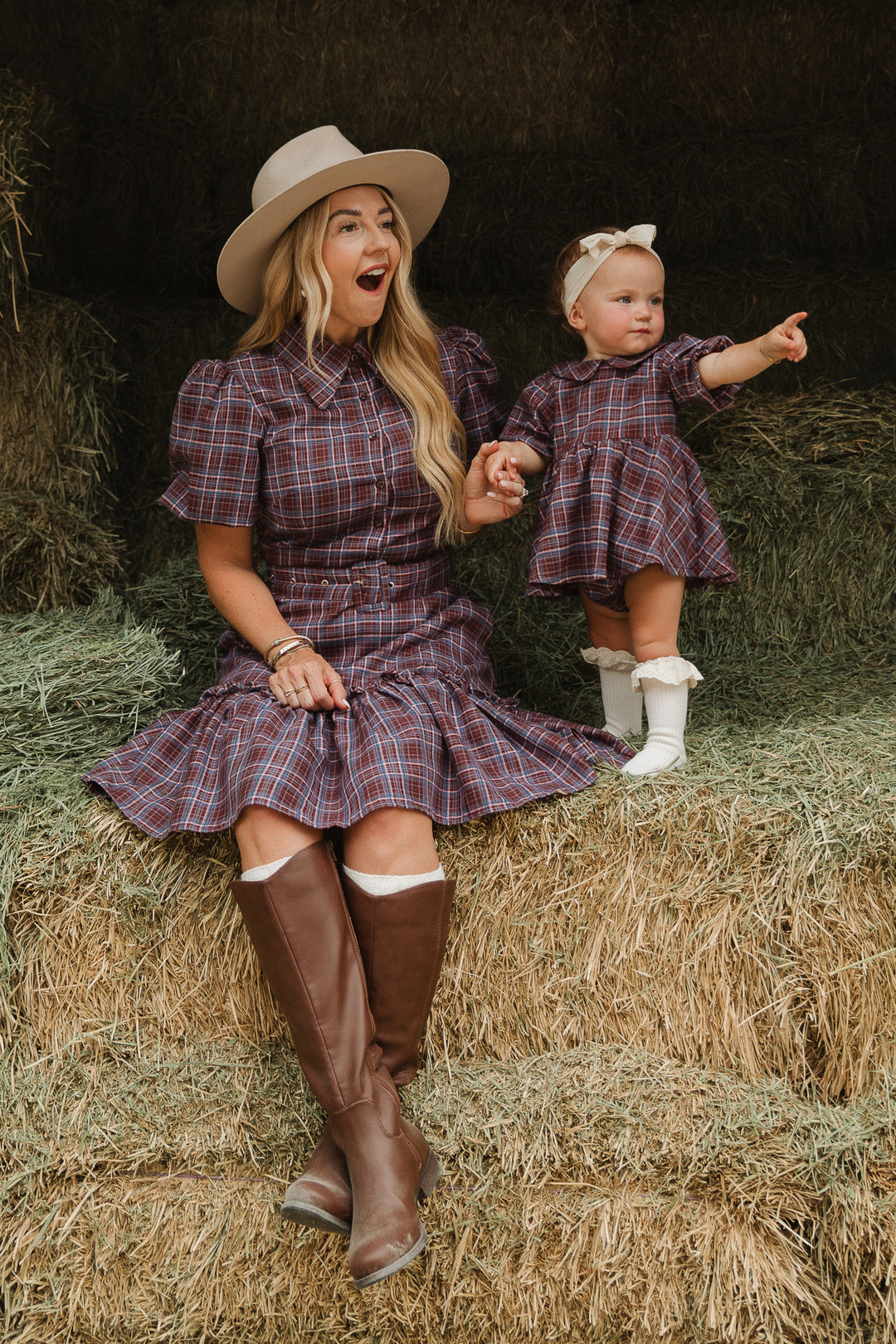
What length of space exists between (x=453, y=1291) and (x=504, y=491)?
1279mm

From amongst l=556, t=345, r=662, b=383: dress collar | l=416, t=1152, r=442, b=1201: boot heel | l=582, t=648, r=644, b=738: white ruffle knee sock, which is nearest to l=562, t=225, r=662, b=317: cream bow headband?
l=556, t=345, r=662, b=383: dress collar

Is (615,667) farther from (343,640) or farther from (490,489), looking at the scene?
(343,640)

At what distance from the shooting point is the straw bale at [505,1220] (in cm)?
161

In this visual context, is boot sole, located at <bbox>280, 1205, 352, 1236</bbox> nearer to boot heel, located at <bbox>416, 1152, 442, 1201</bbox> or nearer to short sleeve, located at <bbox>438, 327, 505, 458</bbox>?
boot heel, located at <bbox>416, 1152, 442, 1201</bbox>

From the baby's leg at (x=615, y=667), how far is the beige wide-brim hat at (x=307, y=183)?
81 centimetres

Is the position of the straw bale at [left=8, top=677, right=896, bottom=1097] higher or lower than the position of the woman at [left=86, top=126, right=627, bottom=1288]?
lower

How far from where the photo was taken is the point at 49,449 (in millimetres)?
2639

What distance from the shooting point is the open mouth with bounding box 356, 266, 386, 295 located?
6.66 feet

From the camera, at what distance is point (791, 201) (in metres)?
2.96

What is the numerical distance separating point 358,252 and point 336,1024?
A: 130 centimetres

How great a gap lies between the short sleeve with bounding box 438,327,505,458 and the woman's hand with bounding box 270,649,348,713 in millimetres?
601

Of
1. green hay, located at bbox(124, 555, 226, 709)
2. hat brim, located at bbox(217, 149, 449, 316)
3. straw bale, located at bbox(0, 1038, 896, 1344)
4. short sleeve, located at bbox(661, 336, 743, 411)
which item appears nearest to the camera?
straw bale, located at bbox(0, 1038, 896, 1344)

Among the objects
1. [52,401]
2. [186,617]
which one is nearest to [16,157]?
[52,401]

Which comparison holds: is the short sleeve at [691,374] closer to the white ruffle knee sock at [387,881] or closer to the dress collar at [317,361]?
the dress collar at [317,361]
